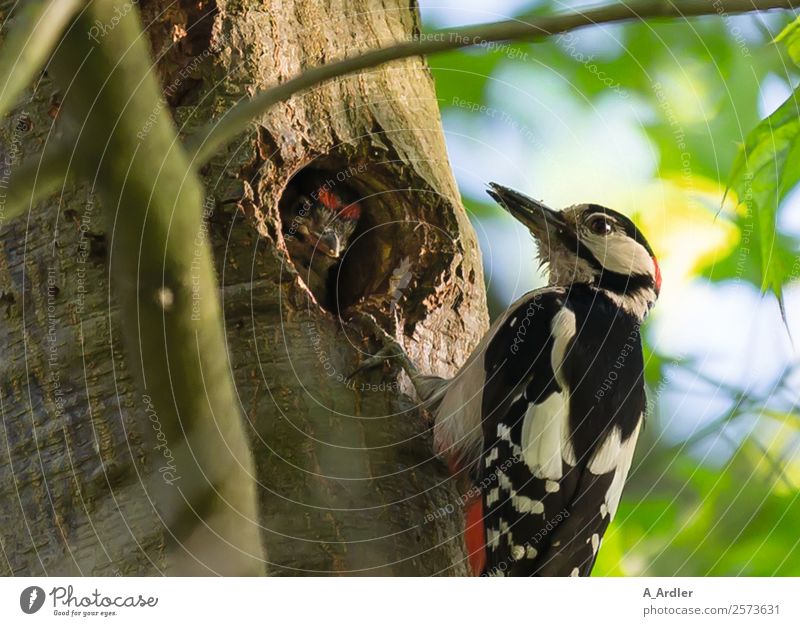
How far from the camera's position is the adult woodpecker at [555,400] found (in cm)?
231

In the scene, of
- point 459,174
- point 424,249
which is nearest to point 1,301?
point 424,249

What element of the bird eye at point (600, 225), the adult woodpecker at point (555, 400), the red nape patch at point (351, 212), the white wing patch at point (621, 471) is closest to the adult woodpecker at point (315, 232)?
the red nape patch at point (351, 212)

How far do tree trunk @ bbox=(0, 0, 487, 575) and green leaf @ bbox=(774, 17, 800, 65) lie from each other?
858 millimetres

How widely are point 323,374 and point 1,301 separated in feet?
2.21

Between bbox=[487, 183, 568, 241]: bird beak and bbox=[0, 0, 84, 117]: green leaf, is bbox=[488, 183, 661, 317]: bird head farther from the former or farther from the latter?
bbox=[0, 0, 84, 117]: green leaf

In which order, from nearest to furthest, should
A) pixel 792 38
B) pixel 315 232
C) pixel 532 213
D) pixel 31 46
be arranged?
pixel 31 46 → pixel 792 38 → pixel 315 232 → pixel 532 213

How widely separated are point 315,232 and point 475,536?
81 cm

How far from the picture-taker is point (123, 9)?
4.89ft

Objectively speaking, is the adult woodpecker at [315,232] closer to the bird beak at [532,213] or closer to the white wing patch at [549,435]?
the bird beak at [532,213]

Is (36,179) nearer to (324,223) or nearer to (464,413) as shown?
(324,223)

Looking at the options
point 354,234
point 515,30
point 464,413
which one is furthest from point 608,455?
point 515,30

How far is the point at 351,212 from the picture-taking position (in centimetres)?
242
